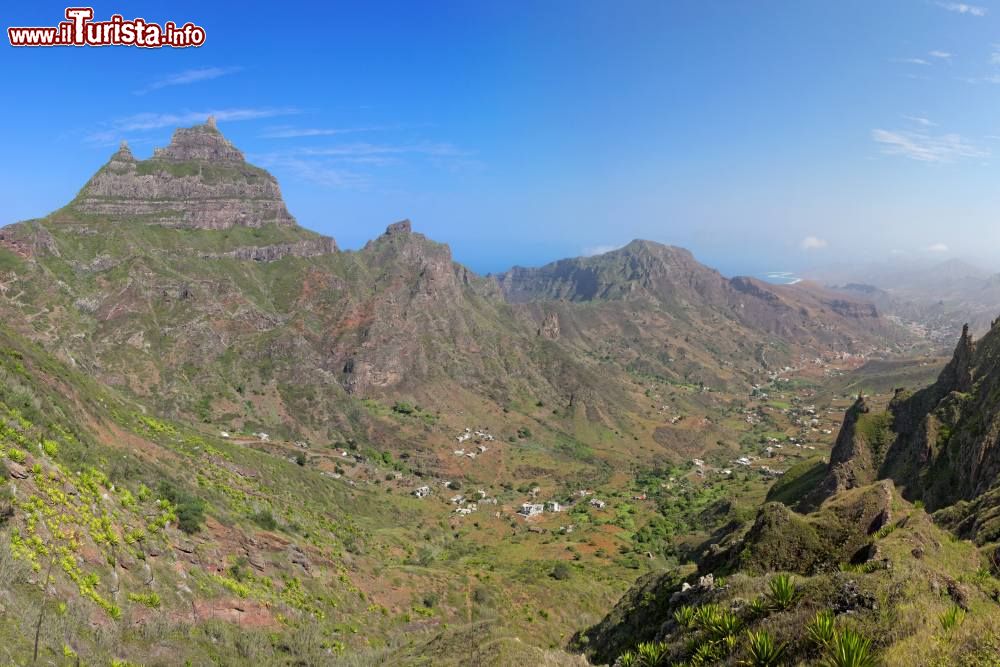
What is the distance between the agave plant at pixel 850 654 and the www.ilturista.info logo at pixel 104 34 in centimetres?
5503

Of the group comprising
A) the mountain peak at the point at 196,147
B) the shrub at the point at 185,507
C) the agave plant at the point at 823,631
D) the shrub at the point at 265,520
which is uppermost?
the mountain peak at the point at 196,147

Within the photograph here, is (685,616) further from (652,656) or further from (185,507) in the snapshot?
(185,507)

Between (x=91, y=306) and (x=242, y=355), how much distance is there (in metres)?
34.0

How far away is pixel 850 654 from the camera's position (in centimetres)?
1116

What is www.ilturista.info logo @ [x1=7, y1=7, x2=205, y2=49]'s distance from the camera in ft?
132

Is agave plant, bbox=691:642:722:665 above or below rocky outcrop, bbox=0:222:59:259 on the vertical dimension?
below

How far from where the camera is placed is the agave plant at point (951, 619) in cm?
1214

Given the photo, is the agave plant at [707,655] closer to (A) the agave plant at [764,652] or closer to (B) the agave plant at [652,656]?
(A) the agave plant at [764,652]

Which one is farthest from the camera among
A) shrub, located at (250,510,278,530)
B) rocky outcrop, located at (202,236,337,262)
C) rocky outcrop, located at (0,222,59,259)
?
rocky outcrop, located at (202,236,337,262)

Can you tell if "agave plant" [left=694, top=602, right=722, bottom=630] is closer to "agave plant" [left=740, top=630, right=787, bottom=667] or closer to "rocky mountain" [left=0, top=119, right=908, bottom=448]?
"agave plant" [left=740, top=630, right=787, bottom=667]

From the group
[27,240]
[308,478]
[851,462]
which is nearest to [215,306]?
[27,240]

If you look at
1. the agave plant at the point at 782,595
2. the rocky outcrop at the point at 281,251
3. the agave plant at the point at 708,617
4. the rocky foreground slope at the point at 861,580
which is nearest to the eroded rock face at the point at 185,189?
the rocky outcrop at the point at 281,251

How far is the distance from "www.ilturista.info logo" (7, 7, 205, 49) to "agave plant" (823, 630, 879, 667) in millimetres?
55034

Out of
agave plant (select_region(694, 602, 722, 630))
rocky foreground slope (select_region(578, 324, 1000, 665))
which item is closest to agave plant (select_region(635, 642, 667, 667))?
rocky foreground slope (select_region(578, 324, 1000, 665))
